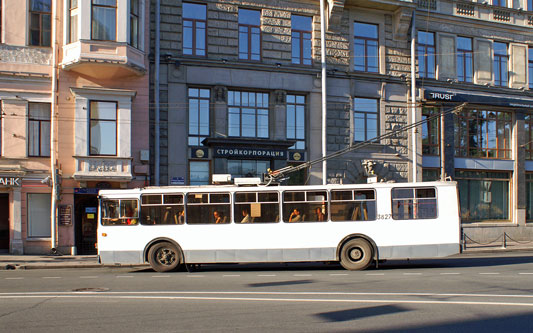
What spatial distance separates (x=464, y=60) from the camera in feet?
94.7

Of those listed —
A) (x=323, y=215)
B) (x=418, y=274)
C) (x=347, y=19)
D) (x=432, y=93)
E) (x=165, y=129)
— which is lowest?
(x=418, y=274)

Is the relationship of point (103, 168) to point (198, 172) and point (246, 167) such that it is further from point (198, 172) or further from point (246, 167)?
point (246, 167)

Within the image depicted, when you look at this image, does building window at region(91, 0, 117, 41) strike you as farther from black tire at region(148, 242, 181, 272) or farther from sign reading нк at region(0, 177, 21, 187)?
black tire at region(148, 242, 181, 272)

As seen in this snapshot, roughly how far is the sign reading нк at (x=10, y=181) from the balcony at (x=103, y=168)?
7.65 ft

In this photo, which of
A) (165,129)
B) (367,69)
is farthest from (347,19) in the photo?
(165,129)

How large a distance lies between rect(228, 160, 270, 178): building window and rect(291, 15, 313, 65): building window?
Answer: 5.46 meters

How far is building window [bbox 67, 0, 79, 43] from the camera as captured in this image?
71.9ft

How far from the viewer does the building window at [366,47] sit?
26.8 m

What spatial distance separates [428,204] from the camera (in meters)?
16.2

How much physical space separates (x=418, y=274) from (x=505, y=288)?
3.07m

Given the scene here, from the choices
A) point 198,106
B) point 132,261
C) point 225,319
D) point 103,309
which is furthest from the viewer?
point 198,106

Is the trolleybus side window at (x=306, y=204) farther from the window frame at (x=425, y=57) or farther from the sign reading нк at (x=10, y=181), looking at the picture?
the window frame at (x=425, y=57)

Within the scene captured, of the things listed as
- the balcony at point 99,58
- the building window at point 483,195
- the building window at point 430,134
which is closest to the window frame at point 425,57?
the building window at point 430,134

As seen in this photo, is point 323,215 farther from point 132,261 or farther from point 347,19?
point 347,19
